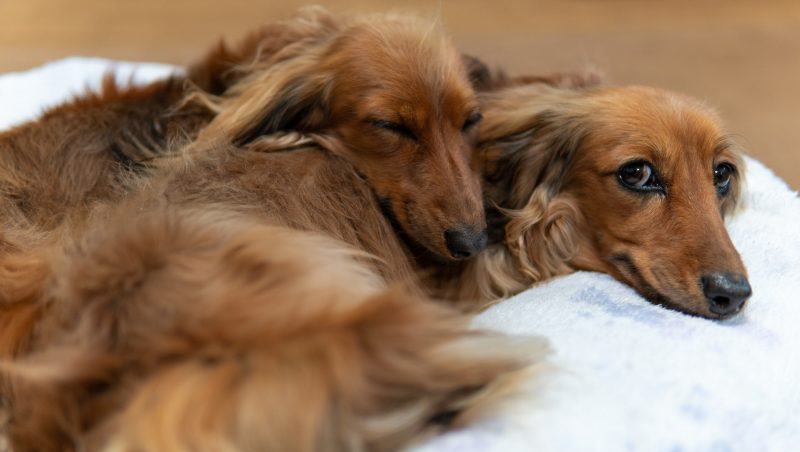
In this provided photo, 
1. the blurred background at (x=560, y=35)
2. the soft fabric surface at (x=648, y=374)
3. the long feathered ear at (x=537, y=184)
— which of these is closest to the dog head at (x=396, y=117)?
the long feathered ear at (x=537, y=184)

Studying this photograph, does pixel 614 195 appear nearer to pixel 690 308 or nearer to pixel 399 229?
pixel 690 308

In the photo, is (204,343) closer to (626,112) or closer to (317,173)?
(317,173)

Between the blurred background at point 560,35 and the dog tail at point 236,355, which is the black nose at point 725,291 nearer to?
the dog tail at point 236,355

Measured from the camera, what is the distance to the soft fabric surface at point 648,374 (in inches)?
55.3

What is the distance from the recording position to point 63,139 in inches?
82.0

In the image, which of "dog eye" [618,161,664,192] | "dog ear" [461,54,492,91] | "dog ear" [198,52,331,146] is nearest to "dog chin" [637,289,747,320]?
"dog eye" [618,161,664,192]

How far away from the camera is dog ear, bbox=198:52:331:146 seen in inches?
83.4

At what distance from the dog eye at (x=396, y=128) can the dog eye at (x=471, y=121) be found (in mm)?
176

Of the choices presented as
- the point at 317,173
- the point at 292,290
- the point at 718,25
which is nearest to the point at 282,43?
the point at 317,173

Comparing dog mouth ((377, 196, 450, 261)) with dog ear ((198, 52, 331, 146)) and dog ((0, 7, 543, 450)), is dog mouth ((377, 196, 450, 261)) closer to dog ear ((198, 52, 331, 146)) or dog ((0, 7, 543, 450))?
dog ((0, 7, 543, 450))

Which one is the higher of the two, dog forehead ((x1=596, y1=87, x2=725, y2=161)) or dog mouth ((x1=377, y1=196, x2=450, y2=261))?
dog forehead ((x1=596, y1=87, x2=725, y2=161))

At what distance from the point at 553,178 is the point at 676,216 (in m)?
0.36

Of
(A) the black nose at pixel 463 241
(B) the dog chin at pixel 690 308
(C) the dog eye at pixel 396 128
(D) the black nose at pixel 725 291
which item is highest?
(C) the dog eye at pixel 396 128

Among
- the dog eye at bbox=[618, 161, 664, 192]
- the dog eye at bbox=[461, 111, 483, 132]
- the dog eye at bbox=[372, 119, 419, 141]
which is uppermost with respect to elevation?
the dog eye at bbox=[372, 119, 419, 141]
